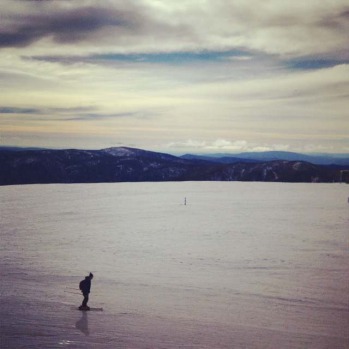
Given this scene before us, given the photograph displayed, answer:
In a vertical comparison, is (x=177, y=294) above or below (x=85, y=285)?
below

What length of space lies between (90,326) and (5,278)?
16.5 meters

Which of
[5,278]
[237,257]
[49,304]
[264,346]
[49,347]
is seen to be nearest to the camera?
[49,347]

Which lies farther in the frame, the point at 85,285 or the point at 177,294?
the point at 177,294

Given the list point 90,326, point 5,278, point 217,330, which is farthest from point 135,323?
point 5,278

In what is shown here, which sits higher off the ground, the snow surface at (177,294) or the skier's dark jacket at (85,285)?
the skier's dark jacket at (85,285)

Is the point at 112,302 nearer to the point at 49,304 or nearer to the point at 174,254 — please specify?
the point at 49,304

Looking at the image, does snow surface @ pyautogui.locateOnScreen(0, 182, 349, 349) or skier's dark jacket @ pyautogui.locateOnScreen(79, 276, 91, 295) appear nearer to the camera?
snow surface @ pyautogui.locateOnScreen(0, 182, 349, 349)

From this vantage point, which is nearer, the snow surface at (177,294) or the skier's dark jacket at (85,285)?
the snow surface at (177,294)

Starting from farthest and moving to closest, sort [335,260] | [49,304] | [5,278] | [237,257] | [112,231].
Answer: [112,231], [237,257], [335,260], [5,278], [49,304]

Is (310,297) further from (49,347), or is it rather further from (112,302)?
(49,347)

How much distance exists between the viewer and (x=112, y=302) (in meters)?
27.7

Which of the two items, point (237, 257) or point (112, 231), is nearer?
point (237, 257)

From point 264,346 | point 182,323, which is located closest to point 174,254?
point 182,323

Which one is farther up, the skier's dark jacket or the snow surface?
the skier's dark jacket
